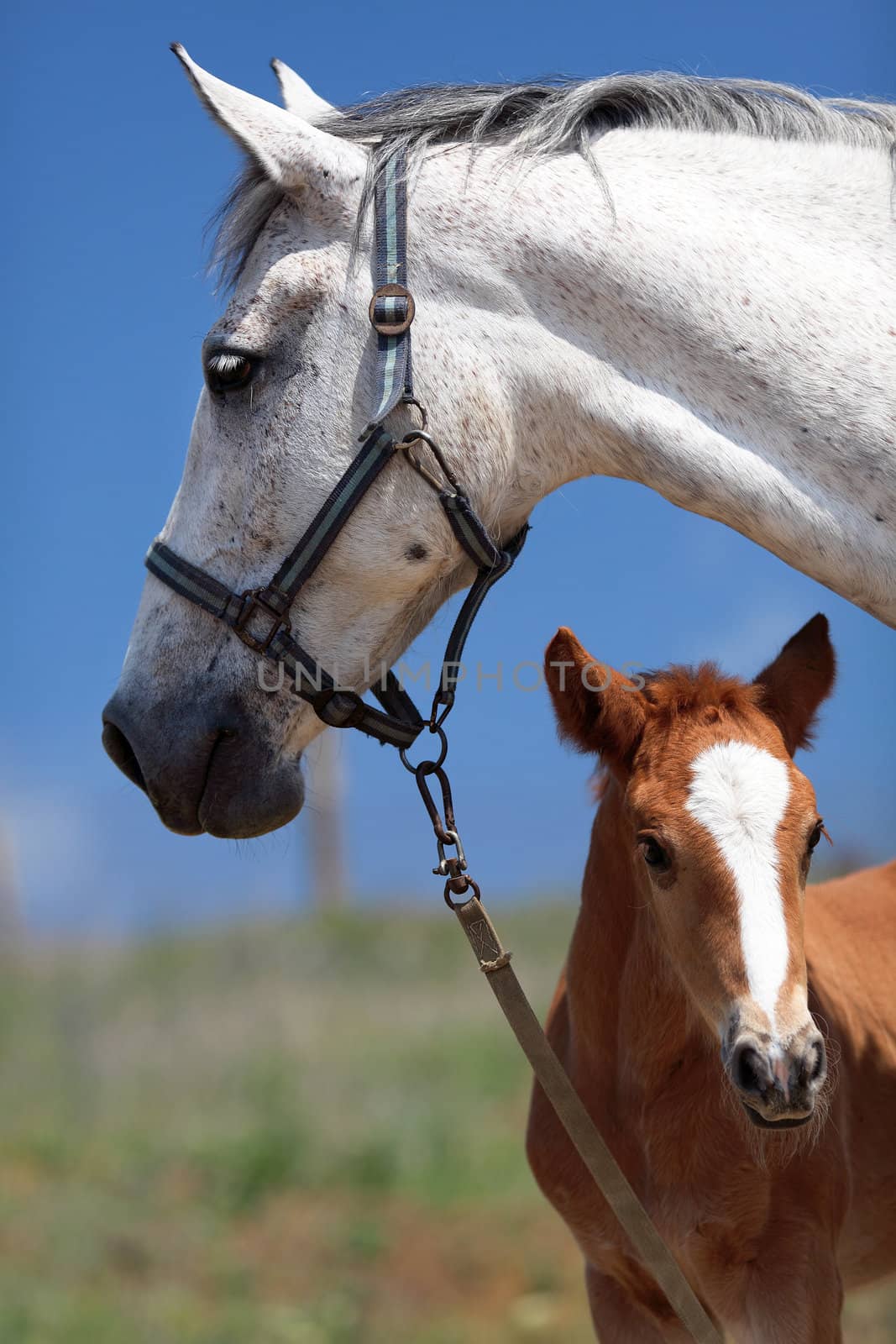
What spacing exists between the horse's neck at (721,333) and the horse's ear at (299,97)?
1.61 feet

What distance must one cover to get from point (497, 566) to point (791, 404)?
1.73ft

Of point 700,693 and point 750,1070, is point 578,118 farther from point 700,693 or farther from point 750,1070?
point 750,1070

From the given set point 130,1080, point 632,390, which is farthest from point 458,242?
point 130,1080

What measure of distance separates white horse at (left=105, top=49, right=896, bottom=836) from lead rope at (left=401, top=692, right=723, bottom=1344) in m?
0.26

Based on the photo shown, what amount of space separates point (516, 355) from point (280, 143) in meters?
0.50

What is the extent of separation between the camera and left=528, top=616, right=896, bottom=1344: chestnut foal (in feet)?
6.10

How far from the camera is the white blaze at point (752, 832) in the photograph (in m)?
1.79

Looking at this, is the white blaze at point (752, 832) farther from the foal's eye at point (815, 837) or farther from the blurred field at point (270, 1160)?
the blurred field at point (270, 1160)

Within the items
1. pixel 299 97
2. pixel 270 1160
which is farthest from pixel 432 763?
pixel 270 1160

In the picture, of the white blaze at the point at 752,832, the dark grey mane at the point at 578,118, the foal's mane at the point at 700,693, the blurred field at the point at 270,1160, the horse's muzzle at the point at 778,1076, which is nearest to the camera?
the horse's muzzle at the point at 778,1076

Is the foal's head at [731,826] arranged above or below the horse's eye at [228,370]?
below

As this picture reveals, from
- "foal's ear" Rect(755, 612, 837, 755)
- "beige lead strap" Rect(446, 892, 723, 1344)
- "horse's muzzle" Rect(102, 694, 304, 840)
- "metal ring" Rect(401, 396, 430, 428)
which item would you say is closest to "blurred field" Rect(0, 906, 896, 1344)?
"beige lead strap" Rect(446, 892, 723, 1344)

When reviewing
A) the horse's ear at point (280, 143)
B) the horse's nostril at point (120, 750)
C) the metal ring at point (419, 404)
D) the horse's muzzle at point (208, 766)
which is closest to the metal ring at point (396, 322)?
the metal ring at point (419, 404)

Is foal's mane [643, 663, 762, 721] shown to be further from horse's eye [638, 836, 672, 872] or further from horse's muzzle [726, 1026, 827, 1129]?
horse's muzzle [726, 1026, 827, 1129]
